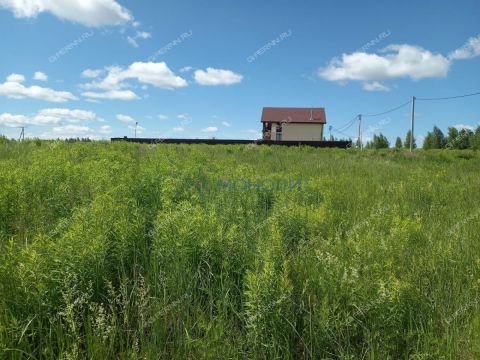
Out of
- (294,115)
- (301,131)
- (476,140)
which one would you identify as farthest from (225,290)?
(476,140)

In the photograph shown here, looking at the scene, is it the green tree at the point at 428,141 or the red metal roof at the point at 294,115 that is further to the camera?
the green tree at the point at 428,141

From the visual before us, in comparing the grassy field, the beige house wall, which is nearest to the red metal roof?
the beige house wall

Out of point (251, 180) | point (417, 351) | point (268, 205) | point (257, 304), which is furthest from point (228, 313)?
point (251, 180)

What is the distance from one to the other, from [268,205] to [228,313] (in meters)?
3.33

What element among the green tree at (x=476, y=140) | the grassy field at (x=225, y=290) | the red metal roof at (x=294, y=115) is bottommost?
the grassy field at (x=225, y=290)

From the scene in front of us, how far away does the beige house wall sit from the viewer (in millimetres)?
54094

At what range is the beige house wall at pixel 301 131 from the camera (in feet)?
177

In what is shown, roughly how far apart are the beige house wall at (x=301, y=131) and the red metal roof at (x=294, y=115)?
0.82m

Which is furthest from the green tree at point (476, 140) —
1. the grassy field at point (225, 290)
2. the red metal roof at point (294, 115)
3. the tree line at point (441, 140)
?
the grassy field at point (225, 290)

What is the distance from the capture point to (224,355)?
7.51 feet

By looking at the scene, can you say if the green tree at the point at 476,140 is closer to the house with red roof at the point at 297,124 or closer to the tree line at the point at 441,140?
the tree line at the point at 441,140

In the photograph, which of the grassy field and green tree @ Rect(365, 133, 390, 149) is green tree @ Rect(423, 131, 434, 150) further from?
the grassy field

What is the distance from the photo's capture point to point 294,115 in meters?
55.1

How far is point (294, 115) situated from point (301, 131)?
2687 millimetres
